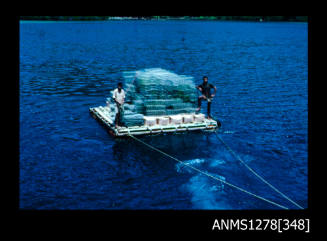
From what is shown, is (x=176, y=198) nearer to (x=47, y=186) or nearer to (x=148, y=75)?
(x=47, y=186)

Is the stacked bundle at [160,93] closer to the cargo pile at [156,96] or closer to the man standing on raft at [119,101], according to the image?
the cargo pile at [156,96]

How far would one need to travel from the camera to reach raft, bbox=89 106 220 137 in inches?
786

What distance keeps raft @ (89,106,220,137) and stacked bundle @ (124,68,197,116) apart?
1.68ft

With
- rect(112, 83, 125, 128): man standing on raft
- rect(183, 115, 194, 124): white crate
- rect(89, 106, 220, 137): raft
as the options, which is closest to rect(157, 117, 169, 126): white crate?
rect(89, 106, 220, 137): raft

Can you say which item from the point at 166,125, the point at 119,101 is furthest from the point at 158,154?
the point at 119,101

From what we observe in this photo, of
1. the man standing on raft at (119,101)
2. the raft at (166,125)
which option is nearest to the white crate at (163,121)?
the raft at (166,125)

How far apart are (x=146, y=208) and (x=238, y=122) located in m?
12.2

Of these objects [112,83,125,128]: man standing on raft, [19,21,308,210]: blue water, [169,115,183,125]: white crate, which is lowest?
[19,21,308,210]: blue water

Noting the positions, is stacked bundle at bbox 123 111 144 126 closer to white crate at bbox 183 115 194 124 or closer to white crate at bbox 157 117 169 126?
white crate at bbox 157 117 169 126

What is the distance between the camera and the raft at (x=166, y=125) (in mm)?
19969

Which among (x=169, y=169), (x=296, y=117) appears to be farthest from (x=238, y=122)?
(x=169, y=169)

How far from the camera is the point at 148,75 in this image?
2166cm

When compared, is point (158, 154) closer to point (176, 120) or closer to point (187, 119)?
point (176, 120)

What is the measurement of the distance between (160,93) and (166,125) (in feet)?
6.49
